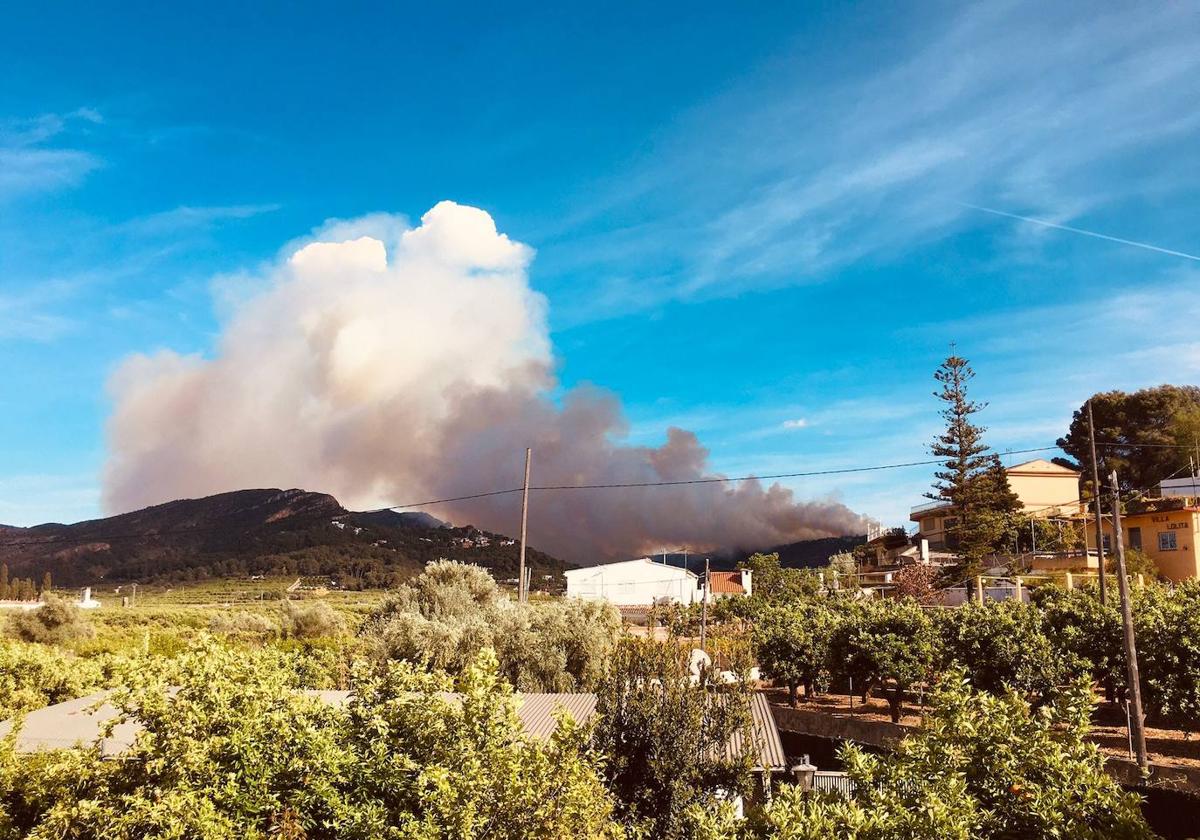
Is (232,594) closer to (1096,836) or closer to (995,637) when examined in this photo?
(995,637)

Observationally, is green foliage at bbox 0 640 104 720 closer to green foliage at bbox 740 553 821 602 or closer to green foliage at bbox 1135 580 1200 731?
green foliage at bbox 1135 580 1200 731

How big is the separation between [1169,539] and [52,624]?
6785cm

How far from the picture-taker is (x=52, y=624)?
4816cm

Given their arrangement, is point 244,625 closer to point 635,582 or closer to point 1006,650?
point 1006,650

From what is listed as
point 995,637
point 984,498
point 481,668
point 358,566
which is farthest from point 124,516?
point 481,668

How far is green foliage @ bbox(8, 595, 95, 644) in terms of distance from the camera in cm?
4725

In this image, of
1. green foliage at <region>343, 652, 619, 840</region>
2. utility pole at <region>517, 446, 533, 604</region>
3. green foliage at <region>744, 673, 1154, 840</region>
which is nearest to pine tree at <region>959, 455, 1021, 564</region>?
utility pole at <region>517, 446, 533, 604</region>

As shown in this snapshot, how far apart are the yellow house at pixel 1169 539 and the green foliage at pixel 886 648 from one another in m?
25.0

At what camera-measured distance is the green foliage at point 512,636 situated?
3005 centimetres

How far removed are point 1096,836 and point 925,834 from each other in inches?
59.2

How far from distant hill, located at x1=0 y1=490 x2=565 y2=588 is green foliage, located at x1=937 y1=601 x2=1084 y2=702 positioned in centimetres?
7598

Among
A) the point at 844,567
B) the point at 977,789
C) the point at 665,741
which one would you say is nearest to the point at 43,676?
the point at 665,741

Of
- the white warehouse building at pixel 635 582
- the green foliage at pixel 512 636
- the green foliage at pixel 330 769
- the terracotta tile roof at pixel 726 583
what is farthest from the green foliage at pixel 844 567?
the green foliage at pixel 330 769

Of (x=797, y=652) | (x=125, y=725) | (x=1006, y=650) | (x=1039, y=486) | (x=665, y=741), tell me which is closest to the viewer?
(x=665, y=741)
